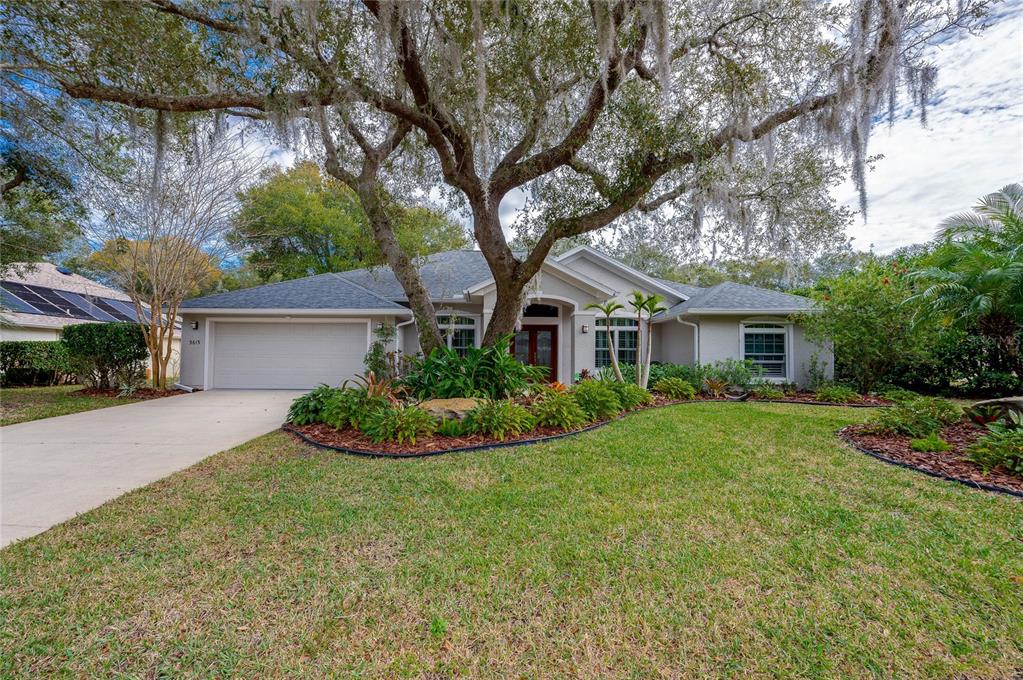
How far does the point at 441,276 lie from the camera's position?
13953 millimetres

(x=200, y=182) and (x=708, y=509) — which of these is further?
(x=200, y=182)

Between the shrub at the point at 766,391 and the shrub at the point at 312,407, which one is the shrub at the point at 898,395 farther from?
the shrub at the point at 312,407

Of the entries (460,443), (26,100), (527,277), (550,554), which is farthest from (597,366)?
(26,100)

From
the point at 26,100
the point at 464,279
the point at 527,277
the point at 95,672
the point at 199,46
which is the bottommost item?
the point at 95,672

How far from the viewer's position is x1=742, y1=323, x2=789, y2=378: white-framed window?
13.0 meters

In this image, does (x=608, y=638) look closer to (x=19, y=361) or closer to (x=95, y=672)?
(x=95, y=672)

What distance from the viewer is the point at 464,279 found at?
1374 cm

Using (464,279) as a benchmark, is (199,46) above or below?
above

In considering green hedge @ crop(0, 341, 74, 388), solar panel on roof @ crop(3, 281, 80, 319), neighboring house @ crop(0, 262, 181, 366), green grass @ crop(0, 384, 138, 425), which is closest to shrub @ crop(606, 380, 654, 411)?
green grass @ crop(0, 384, 138, 425)

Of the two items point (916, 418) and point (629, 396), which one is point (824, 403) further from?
point (629, 396)

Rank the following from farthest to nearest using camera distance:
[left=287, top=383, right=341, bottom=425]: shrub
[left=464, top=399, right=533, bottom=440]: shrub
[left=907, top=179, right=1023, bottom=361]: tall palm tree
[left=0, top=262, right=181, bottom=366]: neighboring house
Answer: [left=0, top=262, right=181, bottom=366]: neighboring house → [left=287, top=383, right=341, bottom=425]: shrub → [left=907, top=179, right=1023, bottom=361]: tall palm tree → [left=464, top=399, right=533, bottom=440]: shrub

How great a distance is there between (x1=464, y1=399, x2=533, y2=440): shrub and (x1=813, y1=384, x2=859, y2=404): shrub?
8.54 meters

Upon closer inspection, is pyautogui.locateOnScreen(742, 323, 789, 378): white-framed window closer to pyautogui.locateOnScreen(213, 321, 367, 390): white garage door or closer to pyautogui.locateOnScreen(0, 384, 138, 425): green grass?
pyautogui.locateOnScreen(213, 321, 367, 390): white garage door

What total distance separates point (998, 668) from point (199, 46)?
1028cm
